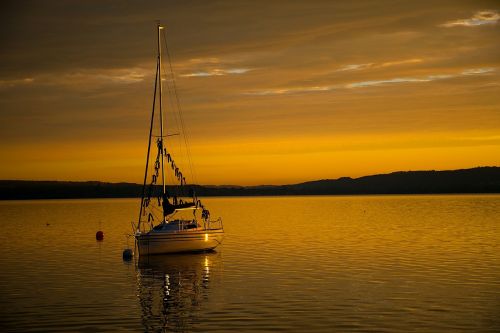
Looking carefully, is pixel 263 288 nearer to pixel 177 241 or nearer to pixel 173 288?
pixel 173 288

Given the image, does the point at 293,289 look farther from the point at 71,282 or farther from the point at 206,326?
the point at 71,282

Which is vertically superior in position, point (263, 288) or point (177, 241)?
point (177, 241)

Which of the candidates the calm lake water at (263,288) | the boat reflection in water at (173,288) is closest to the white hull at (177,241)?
the boat reflection in water at (173,288)

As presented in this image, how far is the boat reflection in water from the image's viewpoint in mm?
28898

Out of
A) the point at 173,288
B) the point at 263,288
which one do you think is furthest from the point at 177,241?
the point at 263,288

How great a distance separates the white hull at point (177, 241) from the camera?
54.4 m

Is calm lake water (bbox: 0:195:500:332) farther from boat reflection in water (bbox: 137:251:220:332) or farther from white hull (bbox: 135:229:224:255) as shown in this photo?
white hull (bbox: 135:229:224:255)

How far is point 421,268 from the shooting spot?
45094 millimetres

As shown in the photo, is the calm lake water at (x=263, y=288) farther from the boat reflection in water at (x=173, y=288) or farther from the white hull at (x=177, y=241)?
the white hull at (x=177, y=241)

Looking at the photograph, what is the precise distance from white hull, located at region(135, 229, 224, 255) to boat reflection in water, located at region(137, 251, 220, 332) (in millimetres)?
718

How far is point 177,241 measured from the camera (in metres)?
55.5

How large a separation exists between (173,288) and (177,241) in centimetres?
1676

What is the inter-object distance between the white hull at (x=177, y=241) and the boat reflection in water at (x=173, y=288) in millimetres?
718

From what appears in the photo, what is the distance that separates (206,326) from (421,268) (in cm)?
2260
